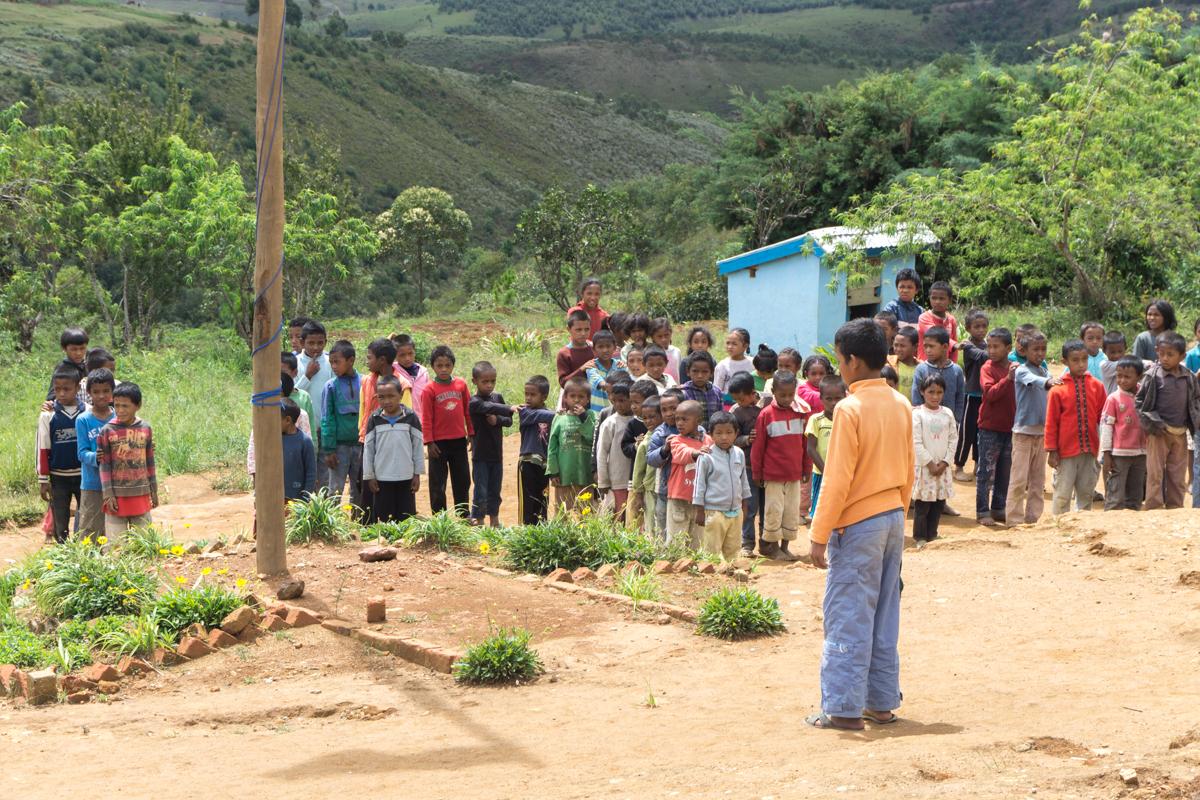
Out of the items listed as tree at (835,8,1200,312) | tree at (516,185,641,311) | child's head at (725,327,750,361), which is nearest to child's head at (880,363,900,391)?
child's head at (725,327,750,361)

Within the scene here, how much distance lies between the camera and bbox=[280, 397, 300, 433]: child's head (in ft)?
23.2

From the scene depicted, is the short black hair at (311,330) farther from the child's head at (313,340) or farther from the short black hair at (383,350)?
the short black hair at (383,350)

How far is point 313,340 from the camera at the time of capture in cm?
853

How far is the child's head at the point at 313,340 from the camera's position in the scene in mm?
8516

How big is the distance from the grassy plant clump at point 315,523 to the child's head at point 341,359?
1.50m

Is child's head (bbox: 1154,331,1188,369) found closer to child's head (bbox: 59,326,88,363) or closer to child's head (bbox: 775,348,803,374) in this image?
child's head (bbox: 775,348,803,374)

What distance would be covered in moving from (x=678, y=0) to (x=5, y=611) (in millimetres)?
145037

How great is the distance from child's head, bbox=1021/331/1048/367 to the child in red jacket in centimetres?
18

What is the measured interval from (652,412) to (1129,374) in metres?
3.82

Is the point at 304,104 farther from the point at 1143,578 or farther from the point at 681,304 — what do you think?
the point at 1143,578

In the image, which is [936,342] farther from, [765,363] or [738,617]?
[738,617]

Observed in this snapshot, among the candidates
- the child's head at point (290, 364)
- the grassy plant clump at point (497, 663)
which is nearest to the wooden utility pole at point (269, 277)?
the grassy plant clump at point (497, 663)

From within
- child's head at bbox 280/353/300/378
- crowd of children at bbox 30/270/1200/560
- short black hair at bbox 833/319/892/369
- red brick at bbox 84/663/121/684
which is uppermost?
short black hair at bbox 833/319/892/369

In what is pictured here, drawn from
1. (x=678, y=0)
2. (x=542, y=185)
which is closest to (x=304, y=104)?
(x=542, y=185)
